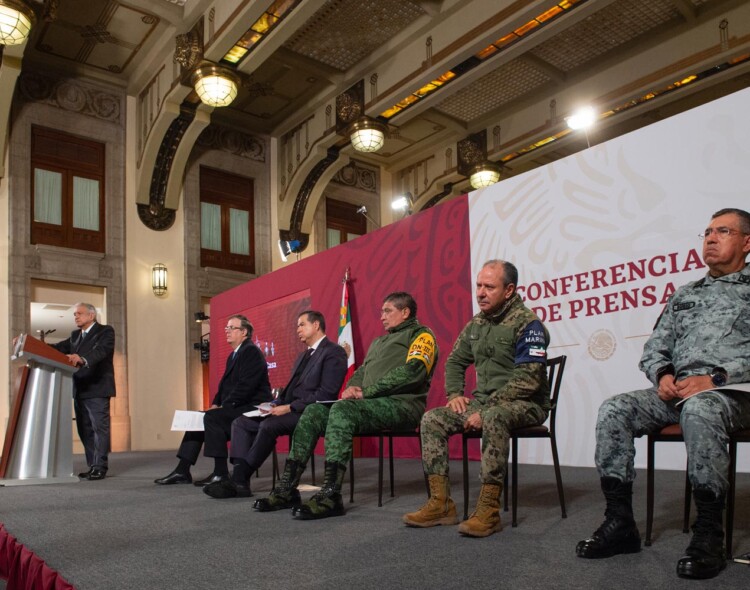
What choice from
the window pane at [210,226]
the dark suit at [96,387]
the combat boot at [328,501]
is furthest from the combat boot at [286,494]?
the window pane at [210,226]

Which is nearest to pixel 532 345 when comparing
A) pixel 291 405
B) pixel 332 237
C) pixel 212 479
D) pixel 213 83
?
pixel 291 405

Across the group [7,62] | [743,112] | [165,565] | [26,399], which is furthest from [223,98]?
[165,565]

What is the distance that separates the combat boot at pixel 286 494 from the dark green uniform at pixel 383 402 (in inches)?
1.9

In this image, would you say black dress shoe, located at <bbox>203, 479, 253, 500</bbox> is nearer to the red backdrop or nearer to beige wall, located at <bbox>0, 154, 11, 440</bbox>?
the red backdrop

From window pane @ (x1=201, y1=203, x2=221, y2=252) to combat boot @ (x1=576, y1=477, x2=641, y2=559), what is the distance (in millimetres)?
9151

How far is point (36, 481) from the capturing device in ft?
15.1

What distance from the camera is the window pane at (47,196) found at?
29.7 ft

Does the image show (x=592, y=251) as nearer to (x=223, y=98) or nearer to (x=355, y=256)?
(x=355, y=256)

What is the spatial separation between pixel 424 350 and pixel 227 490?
1.39 metres

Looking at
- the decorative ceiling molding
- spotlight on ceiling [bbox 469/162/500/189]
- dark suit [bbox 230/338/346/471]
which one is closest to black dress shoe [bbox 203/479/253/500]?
dark suit [bbox 230/338/346/471]

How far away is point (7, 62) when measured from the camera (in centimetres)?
795

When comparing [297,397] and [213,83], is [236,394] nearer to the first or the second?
[297,397]

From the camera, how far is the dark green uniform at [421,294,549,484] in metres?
2.41

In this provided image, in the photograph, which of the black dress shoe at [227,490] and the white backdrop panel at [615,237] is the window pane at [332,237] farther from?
the black dress shoe at [227,490]
